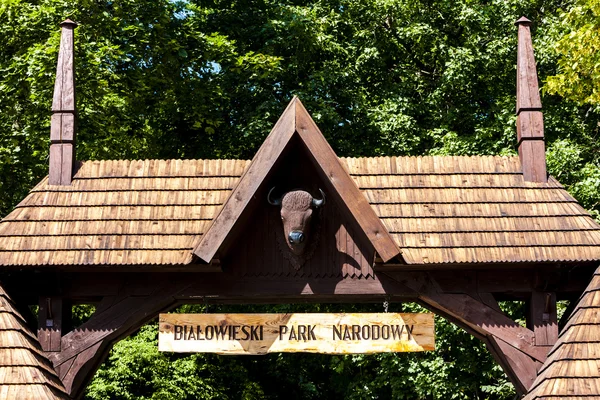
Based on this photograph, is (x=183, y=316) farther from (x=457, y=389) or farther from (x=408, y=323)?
(x=457, y=389)

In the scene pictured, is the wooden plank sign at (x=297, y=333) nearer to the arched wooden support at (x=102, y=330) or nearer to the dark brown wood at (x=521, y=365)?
the arched wooden support at (x=102, y=330)

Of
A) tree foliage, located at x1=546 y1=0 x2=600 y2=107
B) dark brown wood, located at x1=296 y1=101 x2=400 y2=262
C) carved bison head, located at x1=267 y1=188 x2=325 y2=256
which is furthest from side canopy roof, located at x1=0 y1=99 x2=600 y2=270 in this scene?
tree foliage, located at x1=546 y1=0 x2=600 y2=107

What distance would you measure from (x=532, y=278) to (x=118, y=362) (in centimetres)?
1106

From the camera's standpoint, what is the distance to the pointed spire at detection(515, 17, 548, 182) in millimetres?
10453

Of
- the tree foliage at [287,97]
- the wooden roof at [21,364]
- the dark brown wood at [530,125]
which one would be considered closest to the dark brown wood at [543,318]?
the dark brown wood at [530,125]

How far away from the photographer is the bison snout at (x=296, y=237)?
9711 mm

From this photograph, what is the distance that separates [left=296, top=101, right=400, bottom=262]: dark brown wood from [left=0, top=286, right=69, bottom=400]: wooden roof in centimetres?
311

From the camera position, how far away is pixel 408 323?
987 centimetres

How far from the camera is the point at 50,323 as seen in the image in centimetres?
1000

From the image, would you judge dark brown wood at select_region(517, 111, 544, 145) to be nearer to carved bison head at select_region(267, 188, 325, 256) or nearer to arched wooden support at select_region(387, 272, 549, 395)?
arched wooden support at select_region(387, 272, 549, 395)

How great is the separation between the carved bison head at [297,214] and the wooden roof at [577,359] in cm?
252

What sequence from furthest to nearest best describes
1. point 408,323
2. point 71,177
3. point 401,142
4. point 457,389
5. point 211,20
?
point 211,20 → point 401,142 → point 457,389 → point 71,177 → point 408,323

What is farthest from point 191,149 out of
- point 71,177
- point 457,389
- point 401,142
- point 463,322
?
point 463,322

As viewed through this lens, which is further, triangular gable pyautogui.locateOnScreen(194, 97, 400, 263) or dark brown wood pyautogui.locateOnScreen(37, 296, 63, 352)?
dark brown wood pyautogui.locateOnScreen(37, 296, 63, 352)
